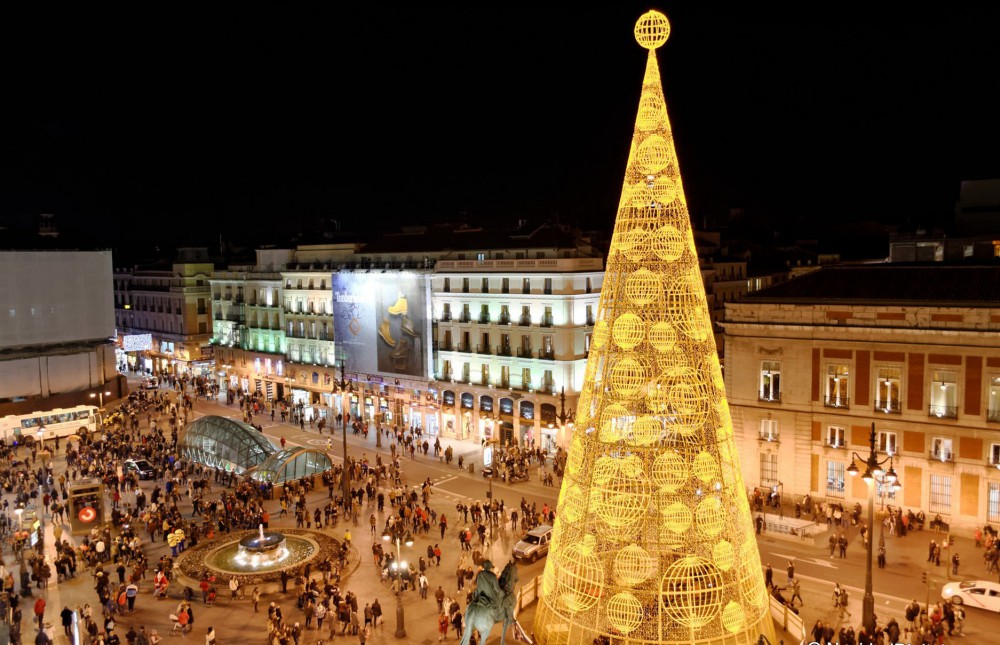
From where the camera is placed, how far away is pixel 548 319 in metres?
48.3

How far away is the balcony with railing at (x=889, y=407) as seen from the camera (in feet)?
112

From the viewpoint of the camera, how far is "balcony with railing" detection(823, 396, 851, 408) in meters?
35.3

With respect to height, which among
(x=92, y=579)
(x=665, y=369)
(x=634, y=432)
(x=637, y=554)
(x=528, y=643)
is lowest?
(x=92, y=579)

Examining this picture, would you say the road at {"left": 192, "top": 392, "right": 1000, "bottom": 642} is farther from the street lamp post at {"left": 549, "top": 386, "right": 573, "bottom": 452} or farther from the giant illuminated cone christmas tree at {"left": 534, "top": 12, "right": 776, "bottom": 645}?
the giant illuminated cone christmas tree at {"left": 534, "top": 12, "right": 776, "bottom": 645}

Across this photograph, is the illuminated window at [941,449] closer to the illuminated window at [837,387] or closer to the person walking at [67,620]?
the illuminated window at [837,387]

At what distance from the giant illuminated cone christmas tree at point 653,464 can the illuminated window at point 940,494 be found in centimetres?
1765

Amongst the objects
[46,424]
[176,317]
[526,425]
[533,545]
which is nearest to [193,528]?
[533,545]

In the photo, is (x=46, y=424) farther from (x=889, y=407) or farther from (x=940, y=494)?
(x=940, y=494)

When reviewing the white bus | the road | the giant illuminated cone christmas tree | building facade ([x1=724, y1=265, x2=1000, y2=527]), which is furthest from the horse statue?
the white bus

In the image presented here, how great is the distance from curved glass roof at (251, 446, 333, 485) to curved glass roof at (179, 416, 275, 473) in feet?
4.79

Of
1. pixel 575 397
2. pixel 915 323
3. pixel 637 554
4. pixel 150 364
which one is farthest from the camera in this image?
pixel 150 364

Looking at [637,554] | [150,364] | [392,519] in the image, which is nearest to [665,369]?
[637,554]

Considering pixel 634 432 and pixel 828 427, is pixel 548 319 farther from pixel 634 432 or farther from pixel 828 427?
pixel 634 432

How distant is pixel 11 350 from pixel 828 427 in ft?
187
